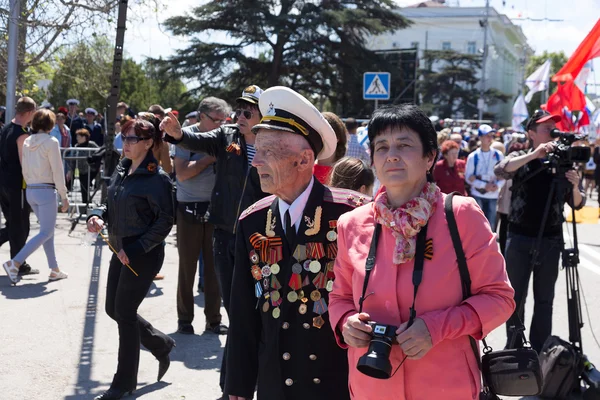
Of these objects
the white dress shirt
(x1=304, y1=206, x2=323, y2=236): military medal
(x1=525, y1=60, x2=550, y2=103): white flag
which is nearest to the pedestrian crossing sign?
(x1=525, y1=60, x2=550, y2=103): white flag

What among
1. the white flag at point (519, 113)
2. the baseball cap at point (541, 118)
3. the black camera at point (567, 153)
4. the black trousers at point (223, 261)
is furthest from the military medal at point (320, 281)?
the white flag at point (519, 113)

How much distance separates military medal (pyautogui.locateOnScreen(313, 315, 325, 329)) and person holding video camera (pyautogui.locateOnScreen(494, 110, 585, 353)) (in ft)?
11.3

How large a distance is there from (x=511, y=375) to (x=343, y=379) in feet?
2.13

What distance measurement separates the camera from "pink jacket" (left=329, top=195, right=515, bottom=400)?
8.68ft

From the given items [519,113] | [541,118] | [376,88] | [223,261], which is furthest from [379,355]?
[519,113]

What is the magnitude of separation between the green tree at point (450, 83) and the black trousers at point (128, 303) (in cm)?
7458

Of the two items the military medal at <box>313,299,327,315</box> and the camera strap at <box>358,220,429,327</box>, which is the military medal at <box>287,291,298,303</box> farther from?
the camera strap at <box>358,220,429,327</box>

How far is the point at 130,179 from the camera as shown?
563 cm

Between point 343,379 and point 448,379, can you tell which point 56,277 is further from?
point 448,379

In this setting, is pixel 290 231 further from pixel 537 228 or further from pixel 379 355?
pixel 537 228

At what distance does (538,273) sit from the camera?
6.30 m

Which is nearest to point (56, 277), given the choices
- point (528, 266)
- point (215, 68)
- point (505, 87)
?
point (528, 266)

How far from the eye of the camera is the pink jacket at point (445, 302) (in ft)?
8.68

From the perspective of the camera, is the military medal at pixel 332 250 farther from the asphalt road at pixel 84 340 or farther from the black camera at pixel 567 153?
the black camera at pixel 567 153
